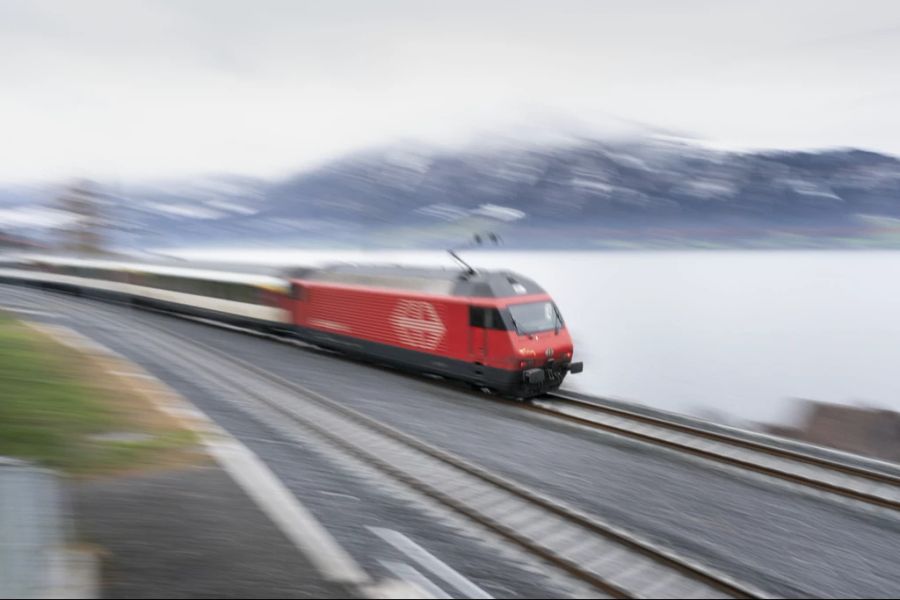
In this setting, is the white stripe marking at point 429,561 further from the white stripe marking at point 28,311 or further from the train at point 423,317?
the white stripe marking at point 28,311

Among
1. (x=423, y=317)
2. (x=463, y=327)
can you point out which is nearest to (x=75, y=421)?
(x=463, y=327)

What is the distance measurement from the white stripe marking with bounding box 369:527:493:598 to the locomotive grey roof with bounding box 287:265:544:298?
955 centimetres

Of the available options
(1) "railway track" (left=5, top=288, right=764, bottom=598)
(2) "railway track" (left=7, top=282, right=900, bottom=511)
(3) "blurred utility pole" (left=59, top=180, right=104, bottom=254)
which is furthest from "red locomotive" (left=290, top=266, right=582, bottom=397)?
(3) "blurred utility pole" (left=59, top=180, right=104, bottom=254)

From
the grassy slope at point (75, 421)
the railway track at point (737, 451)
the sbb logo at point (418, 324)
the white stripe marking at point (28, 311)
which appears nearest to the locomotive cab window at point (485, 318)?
the sbb logo at point (418, 324)

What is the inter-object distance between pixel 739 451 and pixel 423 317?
9300 mm

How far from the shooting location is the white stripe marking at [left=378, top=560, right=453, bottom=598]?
7180mm

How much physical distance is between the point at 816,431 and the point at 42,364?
21.3 meters

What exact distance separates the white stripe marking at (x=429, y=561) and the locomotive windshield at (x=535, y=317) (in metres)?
9.08

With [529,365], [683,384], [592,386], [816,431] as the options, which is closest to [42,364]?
[529,365]

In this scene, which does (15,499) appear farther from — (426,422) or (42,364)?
(42,364)

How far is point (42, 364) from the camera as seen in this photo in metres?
15.7

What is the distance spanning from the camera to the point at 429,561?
8.04m

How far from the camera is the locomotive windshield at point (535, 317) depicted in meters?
17.3

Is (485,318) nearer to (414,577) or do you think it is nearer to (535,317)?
(535,317)
